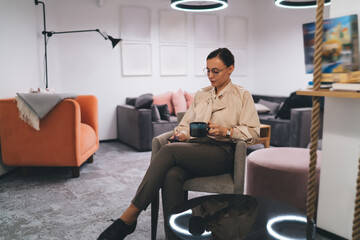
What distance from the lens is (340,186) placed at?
5.77 feet

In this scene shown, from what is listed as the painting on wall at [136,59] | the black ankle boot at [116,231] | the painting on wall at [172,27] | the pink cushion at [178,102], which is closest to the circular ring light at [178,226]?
the black ankle boot at [116,231]

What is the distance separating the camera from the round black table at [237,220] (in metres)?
1.07

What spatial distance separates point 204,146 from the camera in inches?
71.5

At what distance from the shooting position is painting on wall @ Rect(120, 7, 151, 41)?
16.1ft

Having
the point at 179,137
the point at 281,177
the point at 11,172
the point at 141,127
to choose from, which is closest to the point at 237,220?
the point at 179,137

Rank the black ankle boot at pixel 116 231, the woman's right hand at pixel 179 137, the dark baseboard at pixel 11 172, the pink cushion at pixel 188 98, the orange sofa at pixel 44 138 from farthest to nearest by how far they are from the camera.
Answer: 1. the pink cushion at pixel 188 98
2. the dark baseboard at pixel 11 172
3. the orange sofa at pixel 44 138
4. the woman's right hand at pixel 179 137
5. the black ankle boot at pixel 116 231

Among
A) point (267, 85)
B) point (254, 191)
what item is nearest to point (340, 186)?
point (254, 191)

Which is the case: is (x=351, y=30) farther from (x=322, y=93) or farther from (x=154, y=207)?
(x=154, y=207)

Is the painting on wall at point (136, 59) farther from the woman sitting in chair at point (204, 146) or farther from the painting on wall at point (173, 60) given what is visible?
the woman sitting in chair at point (204, 146)

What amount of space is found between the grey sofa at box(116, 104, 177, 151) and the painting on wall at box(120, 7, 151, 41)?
1.26 metres

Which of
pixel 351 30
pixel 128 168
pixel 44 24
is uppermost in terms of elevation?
pixel 44 24

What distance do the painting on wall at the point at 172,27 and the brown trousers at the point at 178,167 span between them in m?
3.78

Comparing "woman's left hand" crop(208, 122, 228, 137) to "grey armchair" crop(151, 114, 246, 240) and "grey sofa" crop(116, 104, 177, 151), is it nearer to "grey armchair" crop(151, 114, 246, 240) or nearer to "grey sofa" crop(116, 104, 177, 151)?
"grey armchair" crop(151, 114, 246, 240)

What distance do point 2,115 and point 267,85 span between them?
466 cm
